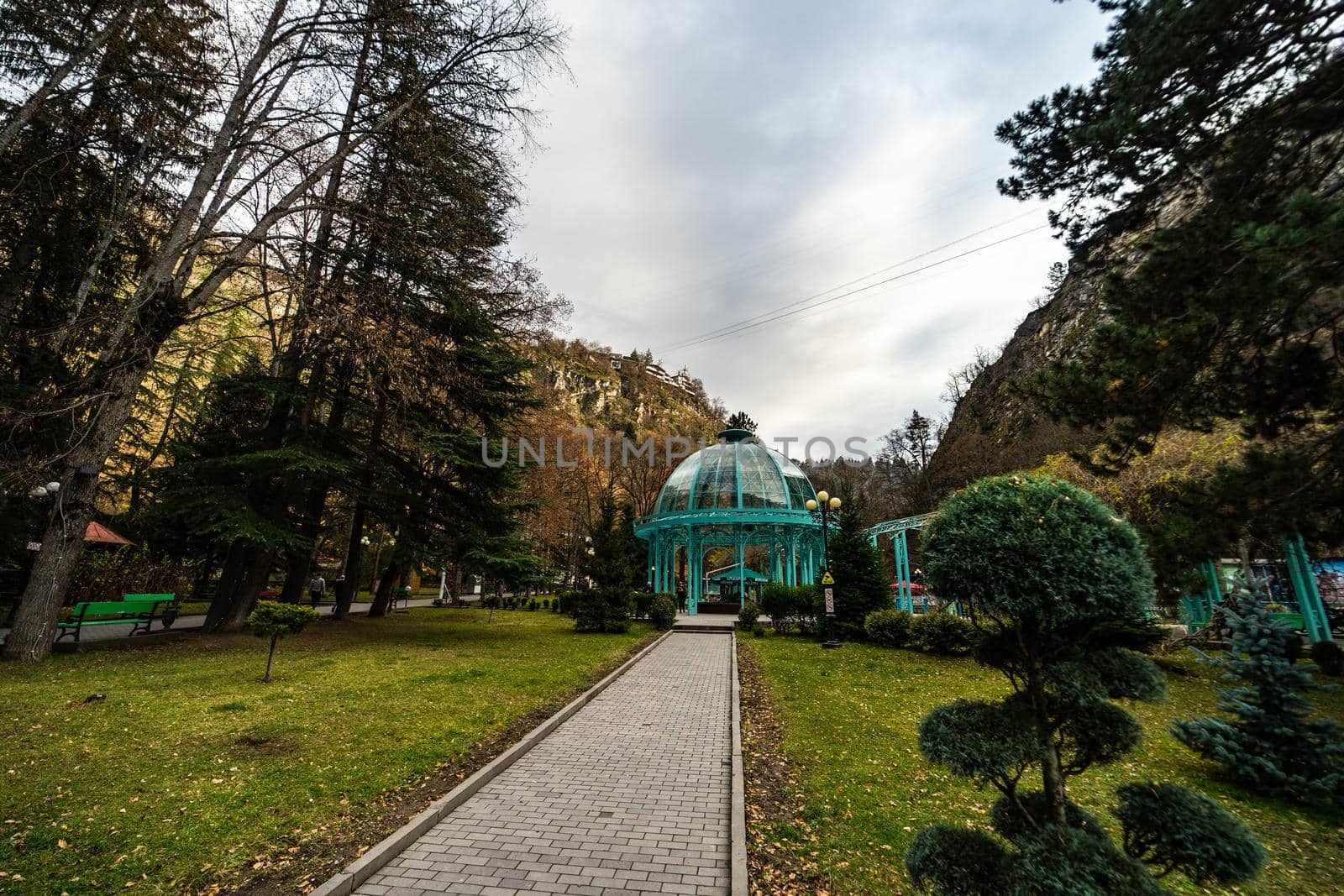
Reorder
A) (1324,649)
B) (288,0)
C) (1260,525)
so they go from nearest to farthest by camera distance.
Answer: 1. (1260,525)
2. (1324,649)
3. (288,0)

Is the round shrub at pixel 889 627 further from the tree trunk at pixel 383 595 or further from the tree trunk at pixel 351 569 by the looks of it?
the tree trunk at pixel 383 595

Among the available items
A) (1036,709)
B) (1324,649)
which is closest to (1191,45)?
(1036,709)

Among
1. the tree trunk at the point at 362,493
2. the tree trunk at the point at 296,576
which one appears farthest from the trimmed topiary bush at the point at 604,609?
the tree trunk at the point at 296,576

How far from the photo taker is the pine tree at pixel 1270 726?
4.66 metres

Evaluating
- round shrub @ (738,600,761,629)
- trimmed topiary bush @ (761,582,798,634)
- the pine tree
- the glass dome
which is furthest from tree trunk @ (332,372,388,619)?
trimmed topiary bush @ (761,582,798,634)

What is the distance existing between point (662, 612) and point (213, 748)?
1457cm

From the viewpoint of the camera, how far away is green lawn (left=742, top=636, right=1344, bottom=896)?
357 cm

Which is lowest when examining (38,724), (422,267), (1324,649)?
(38,724)

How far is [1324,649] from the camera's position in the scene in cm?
883

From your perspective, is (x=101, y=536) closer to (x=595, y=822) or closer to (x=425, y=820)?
(x=425, y=820)

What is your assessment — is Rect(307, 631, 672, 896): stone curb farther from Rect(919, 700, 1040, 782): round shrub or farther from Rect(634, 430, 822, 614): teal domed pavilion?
Rect(634, 430, 822, 614): teal domed pavilion

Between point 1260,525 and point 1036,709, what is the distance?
365cm

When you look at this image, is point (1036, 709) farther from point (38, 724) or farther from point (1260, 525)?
point (38, 724)

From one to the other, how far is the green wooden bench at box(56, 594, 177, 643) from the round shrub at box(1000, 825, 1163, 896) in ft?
47.9
